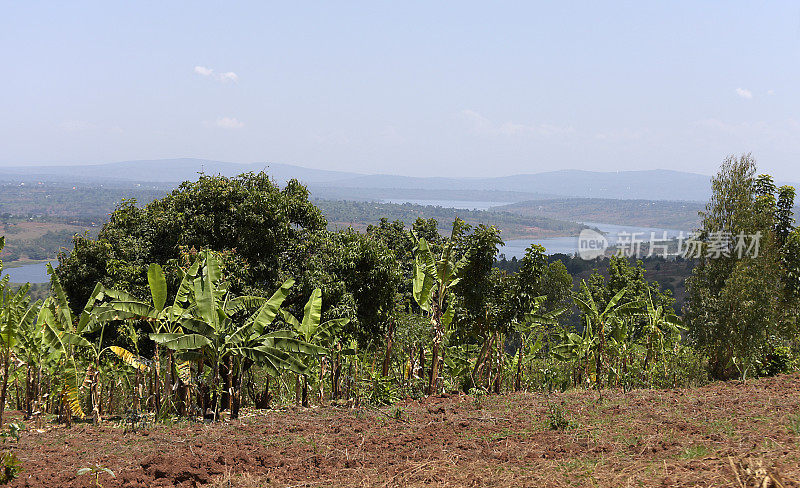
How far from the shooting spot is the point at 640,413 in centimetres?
749

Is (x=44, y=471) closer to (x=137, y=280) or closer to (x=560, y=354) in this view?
(x=137, y=280)

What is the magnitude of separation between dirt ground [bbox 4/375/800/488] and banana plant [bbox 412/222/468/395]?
1.70 m

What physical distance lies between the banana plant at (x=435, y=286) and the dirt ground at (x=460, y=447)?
1.70 m

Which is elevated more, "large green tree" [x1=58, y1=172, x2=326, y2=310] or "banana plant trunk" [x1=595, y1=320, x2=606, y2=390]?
"large green tree" [x1=58, y1=172, x2=326, y2=310]

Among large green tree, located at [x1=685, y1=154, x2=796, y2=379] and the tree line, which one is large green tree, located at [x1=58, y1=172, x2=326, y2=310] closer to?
the tree line

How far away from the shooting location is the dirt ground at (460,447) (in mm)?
4973

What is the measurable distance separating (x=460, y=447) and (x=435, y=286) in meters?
4.53

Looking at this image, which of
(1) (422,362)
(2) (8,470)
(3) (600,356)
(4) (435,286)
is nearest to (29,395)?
(2) (8,470)

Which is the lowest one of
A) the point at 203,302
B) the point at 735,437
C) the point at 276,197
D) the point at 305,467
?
the point at 305,467

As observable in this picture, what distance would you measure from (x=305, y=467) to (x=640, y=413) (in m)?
4.61

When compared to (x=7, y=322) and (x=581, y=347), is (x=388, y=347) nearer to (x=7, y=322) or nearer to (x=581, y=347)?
(x=581, y=347)

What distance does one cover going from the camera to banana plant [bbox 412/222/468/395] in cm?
1012

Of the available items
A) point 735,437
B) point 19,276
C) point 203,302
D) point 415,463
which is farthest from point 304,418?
point 19,276

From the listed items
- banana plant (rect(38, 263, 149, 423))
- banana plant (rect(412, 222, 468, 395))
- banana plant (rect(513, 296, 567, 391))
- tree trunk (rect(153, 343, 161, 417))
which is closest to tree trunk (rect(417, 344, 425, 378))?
banana plant (rect(412, 222, 468, 395))
